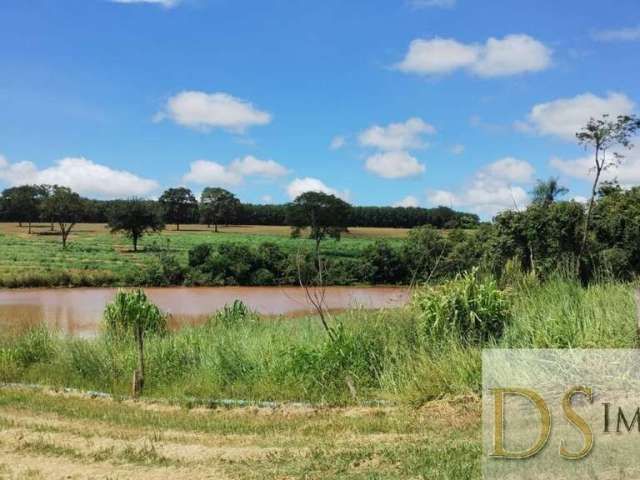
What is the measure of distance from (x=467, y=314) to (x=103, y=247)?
6175 cm

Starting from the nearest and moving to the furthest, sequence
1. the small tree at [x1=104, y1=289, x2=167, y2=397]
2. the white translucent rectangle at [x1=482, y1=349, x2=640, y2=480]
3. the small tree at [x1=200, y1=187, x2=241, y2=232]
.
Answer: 1. the white translucent rectangle at [x1=482, y1=349, x2=640, y2=480]
2. the small tree at [x1=104, y1=289, x2=167, y2=397]
3. the small tree at [x1=200, y1=187, x2=241, y2=232]

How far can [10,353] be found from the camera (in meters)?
11.6

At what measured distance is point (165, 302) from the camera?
33.2 meters

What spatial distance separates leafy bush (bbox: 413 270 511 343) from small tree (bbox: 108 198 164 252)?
5842 cm

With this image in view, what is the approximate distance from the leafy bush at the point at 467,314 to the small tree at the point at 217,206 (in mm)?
86983

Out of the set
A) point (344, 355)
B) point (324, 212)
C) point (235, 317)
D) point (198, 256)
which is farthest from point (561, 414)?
point (324, 212)

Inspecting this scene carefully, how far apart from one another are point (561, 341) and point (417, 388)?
1.77 m

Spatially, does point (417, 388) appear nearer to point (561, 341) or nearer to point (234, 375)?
point (561, 341)

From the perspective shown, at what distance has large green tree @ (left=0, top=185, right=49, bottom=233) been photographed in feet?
286

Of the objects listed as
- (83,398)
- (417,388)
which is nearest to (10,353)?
(83,398)

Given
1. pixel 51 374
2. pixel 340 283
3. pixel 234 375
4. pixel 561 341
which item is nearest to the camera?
pixel 561 341

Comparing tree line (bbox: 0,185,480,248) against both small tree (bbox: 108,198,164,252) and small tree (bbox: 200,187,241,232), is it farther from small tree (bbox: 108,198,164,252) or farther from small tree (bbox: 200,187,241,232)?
small tree (bbox: 108,198,164,252)

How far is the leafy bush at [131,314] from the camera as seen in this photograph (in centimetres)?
1394

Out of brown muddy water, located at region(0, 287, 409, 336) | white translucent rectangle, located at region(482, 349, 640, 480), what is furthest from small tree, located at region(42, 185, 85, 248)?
white translucent rectangle, located at region(482, 349, 640, 480)
